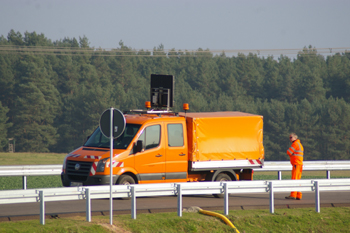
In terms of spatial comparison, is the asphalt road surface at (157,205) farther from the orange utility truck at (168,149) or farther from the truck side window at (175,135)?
the truck side window at (175,135)

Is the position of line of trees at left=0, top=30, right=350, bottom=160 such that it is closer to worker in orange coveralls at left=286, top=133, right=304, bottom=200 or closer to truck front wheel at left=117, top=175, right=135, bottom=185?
worker in orange coveralls at left=286, top=133, right=304, bottom=200

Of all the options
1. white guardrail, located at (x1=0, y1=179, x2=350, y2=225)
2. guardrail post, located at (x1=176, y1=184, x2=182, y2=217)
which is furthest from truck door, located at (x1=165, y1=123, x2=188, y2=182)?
guardrail post, located at (x1=176, y1=184, x2=182, y2=217)

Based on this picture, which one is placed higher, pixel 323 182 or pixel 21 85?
pixel 21 85

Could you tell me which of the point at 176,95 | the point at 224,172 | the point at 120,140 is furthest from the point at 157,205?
the point at 176,95

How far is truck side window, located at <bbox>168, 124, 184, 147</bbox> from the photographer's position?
49.5 feet

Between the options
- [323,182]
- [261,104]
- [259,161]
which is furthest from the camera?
[261,104]

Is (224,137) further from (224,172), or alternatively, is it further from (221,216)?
(221,216)

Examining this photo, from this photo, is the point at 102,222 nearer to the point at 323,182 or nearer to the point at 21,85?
the point at 323,182

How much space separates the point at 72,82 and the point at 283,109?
117 feet

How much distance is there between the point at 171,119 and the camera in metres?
15.3

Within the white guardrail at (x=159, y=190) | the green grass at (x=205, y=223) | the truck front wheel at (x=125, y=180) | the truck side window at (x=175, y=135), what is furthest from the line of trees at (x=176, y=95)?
the green grass at (x=205, y=223)

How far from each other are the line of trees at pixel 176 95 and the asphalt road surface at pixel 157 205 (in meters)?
59.9

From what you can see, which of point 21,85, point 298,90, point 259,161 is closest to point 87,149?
point 259,161

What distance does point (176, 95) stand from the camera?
88.5 m
